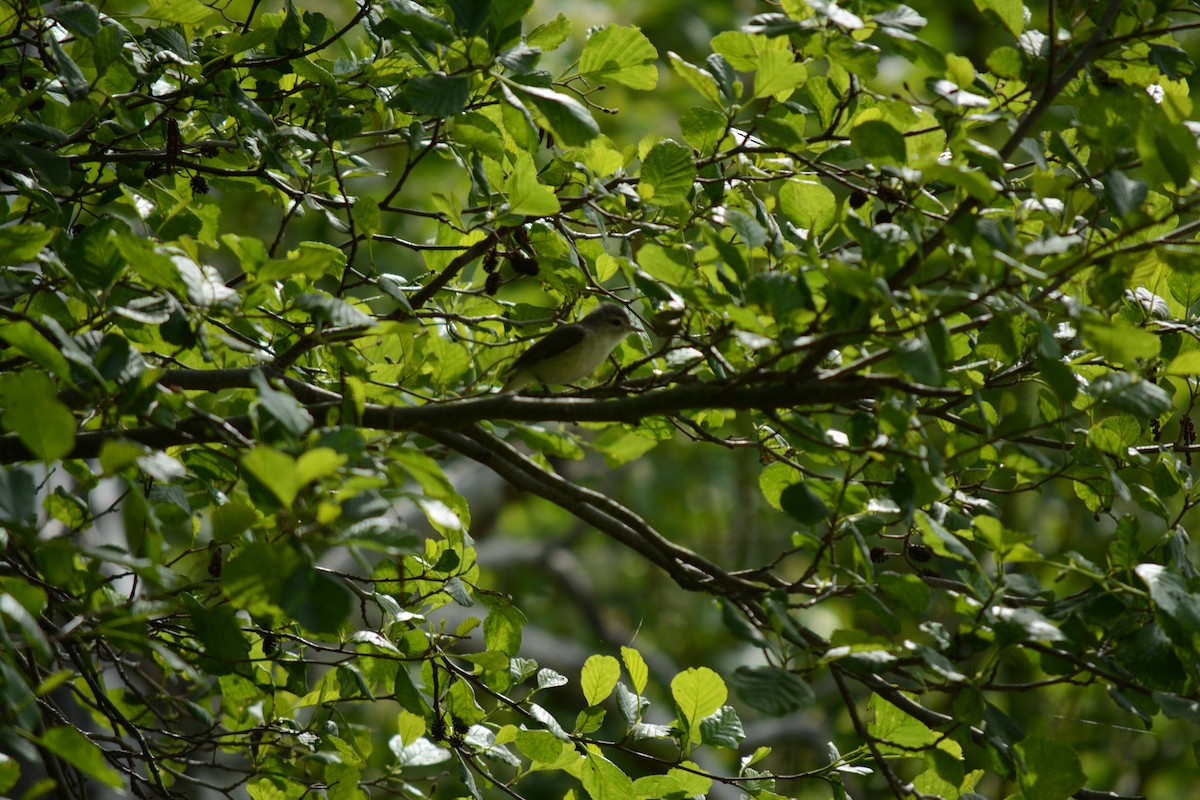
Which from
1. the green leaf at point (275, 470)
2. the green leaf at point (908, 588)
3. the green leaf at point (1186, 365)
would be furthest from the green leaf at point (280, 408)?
the green leaf at point (1186, 365)

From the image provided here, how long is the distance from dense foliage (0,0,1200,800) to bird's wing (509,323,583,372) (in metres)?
0.50

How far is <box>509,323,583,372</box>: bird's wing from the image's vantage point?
3768 mm

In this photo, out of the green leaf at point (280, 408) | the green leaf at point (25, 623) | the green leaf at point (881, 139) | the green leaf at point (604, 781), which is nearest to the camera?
the green leaf at point (25, 623)

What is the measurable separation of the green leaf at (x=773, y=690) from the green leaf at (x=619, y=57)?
1415 mm

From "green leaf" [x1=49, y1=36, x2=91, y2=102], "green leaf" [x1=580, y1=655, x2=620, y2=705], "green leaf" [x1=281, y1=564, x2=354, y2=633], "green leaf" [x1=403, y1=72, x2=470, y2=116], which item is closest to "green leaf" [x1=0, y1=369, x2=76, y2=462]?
"green leaf" [x1=281, y1=564, x2=354, y2=633]

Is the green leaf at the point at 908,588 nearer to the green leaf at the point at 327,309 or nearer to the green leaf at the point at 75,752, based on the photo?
the green leaf at the point at 327,309

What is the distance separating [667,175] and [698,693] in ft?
4.00

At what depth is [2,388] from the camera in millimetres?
1832

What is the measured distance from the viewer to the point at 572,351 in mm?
3875

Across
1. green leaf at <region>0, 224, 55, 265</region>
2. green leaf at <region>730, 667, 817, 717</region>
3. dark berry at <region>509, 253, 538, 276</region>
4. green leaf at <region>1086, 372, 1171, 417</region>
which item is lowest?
green leaf at <region>730, 667, 817, 717</region>

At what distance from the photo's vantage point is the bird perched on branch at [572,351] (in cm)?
369

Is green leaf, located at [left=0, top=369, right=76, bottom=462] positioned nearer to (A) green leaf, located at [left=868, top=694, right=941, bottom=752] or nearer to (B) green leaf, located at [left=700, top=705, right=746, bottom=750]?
(B) green leaf, located at [left=700, top=705, right=746, bottom=750]

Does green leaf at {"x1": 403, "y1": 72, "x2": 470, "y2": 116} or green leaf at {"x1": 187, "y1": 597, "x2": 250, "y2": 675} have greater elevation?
green leaf at {"x1": 403, "y1": 72, "x2": 470, "y2": 116}

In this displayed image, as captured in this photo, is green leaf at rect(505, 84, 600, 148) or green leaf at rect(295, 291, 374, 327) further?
green leaf at rect(505, 84, 600, 148)
